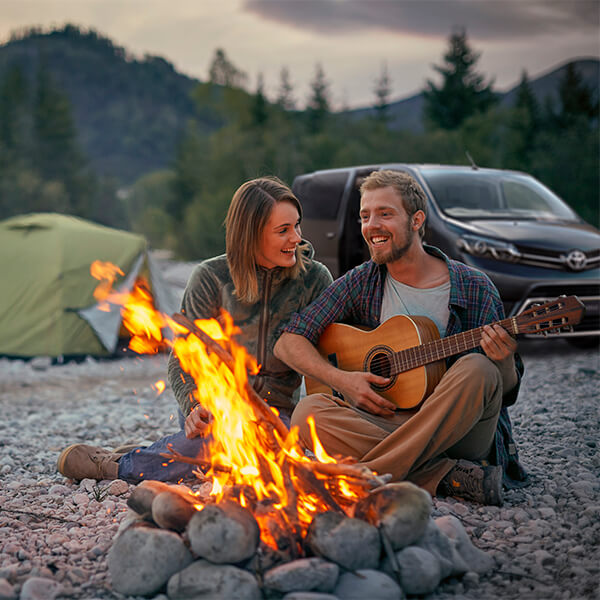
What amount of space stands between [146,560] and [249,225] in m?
1.80

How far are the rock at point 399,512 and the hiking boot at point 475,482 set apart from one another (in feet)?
2.26

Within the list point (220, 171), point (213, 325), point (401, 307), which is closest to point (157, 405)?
point (213, 325)

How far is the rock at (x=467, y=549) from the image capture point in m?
2.75

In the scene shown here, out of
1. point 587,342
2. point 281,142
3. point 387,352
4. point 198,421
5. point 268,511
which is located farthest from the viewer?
point 281,142

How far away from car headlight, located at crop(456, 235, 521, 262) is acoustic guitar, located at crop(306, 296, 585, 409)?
3.81 meters

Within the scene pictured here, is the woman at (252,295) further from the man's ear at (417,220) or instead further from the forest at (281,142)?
the forest at (281,142)

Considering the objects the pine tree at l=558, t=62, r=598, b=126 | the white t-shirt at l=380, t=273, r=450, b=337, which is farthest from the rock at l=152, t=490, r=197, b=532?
the pine tree at l=558, t=62, r=598, b=126

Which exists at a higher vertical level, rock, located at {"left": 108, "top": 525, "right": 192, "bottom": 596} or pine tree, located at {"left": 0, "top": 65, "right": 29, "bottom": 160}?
pine tree, located at {"left": 0, "top": 65, "right": 29, "bottom": 160}

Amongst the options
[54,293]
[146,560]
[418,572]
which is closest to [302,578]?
[418,572]

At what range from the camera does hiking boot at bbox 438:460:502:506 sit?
327 cm

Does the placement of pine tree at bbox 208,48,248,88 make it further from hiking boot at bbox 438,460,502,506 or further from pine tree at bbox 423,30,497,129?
hiking boot at bbox 438,460,502,506

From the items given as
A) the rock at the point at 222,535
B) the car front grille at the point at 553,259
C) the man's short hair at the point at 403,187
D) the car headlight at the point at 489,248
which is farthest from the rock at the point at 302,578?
the car front grille at the point at 553,259

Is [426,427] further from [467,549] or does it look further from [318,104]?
[318,104]

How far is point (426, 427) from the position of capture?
317 cm
